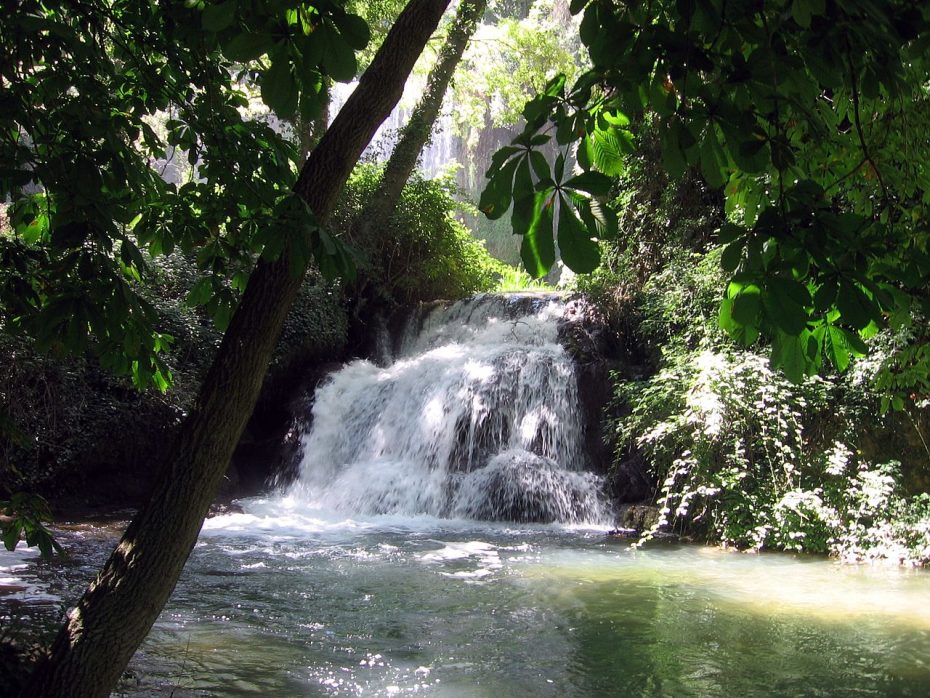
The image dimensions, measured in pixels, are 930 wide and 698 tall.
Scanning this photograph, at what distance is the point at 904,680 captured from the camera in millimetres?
4402

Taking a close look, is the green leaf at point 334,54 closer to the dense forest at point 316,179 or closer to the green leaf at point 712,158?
the dense forest at point 316,179

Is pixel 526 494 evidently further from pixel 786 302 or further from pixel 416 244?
pixel 786 302

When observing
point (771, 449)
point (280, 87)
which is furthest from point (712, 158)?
point (771, 449)

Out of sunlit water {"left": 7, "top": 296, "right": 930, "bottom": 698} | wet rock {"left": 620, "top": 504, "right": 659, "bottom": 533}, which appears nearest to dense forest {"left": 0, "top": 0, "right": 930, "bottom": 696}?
sunlit water {"left": 7, "top": 296, "right": 930, "bottom": 698}

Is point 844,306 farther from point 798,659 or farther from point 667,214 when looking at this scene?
point 667,214

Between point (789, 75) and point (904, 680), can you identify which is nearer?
point (789, 75)

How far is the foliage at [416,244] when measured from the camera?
15.3m

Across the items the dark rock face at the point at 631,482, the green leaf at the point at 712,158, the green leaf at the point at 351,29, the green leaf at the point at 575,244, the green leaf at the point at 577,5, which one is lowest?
the dark rock face at the point at 631,482

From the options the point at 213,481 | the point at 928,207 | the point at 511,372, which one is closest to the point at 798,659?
the point at 928,207

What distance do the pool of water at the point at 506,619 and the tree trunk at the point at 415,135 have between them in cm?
805

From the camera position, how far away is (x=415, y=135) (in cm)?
1505

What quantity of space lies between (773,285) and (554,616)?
451cm

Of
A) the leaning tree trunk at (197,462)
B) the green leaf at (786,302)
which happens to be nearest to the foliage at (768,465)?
the leaning tree trunk at (197,462)

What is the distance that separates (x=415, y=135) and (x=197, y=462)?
13337mm
